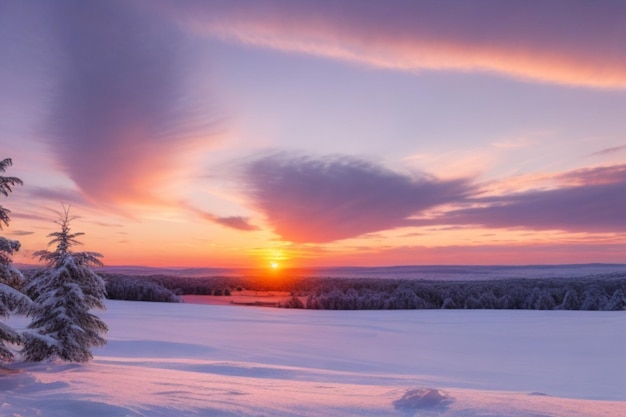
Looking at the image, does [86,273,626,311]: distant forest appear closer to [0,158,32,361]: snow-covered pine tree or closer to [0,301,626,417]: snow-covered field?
[0,301,626,417]: snow-covered field

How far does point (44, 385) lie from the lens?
7418mm

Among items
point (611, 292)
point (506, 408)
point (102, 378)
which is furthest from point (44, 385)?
point (611, 292)

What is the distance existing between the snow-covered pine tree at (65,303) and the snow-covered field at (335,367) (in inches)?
30.7

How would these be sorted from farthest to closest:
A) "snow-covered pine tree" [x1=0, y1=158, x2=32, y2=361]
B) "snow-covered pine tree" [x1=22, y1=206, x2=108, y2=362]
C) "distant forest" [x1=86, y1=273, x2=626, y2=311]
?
"distant forest" [x1=86, y1=273, x2=626, y2=311] < "snow-covered pine tree" [x1=22, y1=206, x2=108, y2=362] < "snow-covered pine tree" [x1=0, y1=158, x2=32, y2=361]

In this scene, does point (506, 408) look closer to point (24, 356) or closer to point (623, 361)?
point (24, 356)

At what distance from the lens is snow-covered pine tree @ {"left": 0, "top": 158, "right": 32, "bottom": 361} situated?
8.38 m

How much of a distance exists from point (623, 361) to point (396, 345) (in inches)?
320

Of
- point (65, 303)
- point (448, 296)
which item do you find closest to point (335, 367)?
point (65, 303)

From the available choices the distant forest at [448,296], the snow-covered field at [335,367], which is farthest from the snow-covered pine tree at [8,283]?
the distant forest at [448,296]

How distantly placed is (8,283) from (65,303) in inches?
77.7

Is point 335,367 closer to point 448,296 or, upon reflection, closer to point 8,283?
point 8,283

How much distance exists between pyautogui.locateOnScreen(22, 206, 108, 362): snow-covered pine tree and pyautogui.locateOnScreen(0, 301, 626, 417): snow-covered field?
0.78 meters

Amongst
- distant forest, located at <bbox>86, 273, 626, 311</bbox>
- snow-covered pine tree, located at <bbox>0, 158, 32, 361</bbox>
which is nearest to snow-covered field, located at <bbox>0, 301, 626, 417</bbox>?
snow-covered pine tree, located at <bbox>0, 158, 32, 361</bbox>

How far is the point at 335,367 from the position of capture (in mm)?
15633
